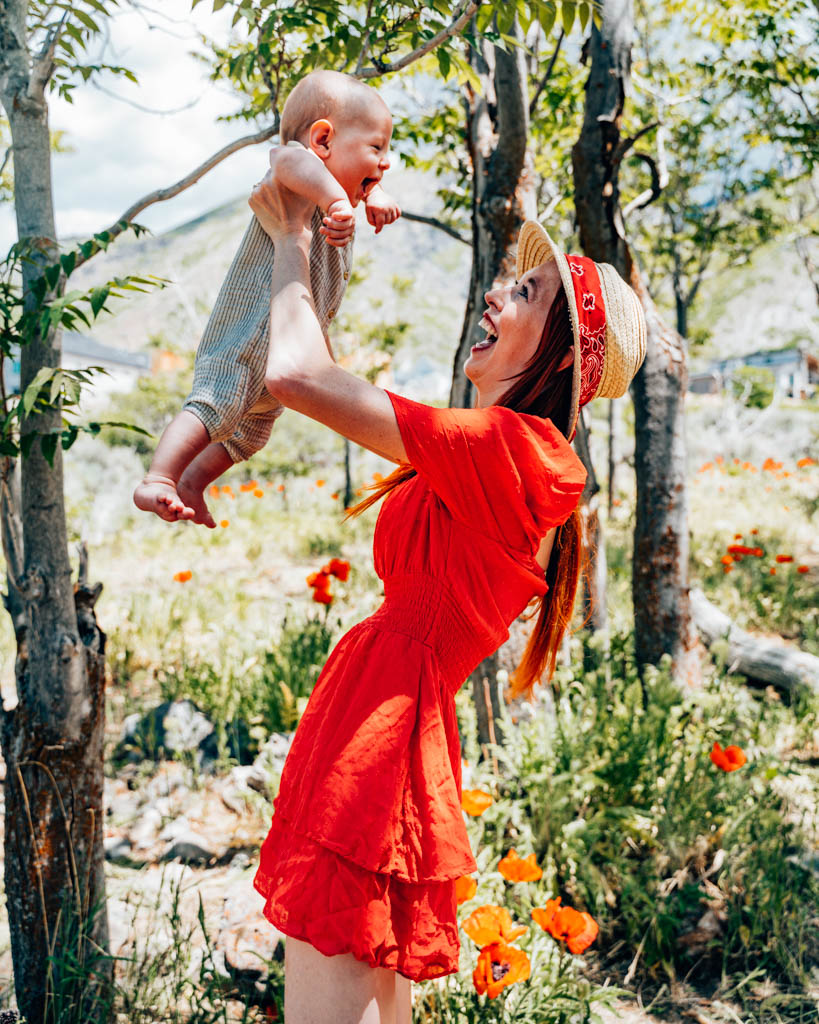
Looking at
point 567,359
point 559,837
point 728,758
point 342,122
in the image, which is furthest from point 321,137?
point 559,837

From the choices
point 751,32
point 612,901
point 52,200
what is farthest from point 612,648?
point 751,32

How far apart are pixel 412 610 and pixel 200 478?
0.46 metres

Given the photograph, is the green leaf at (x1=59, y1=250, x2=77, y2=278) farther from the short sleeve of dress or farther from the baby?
the short sleeve of dress

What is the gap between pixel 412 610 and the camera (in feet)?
4.99

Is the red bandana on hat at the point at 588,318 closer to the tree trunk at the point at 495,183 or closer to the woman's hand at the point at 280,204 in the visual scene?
the woman's hand at the point at 280,204

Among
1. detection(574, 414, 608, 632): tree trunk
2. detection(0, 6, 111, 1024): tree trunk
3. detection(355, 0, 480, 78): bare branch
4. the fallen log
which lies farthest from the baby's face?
the fallen log

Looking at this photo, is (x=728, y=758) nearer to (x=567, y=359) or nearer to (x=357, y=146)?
(x=567, y=359)

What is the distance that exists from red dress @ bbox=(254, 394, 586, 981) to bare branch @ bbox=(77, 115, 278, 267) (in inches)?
37.0

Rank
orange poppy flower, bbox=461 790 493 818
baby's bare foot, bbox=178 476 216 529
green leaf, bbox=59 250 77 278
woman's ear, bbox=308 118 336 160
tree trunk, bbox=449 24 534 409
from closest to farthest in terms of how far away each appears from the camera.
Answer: woman's ear, bbox=308 118 336 160
baby's bare foot, bbox=178 476 216 529
green leaf, bbox=59 250 77 278
orange poppy flower, bbox=461 790 493 818
tree trunk, bbox=449 24 534 409

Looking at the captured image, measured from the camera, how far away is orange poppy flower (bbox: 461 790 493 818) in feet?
7.66

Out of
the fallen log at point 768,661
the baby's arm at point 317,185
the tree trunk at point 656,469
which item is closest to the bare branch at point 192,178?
the baby's arm at point 317,185

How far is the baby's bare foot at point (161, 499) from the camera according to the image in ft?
4.33

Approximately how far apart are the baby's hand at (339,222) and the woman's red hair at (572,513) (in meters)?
0.50

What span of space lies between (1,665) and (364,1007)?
4037 millimetres
